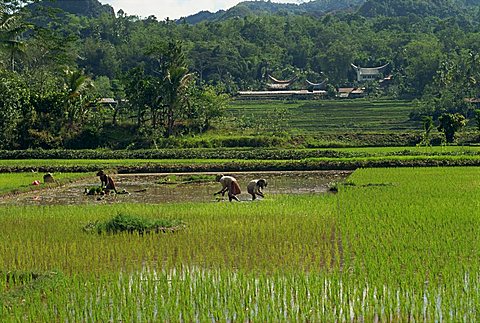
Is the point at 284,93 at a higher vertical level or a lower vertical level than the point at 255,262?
lower

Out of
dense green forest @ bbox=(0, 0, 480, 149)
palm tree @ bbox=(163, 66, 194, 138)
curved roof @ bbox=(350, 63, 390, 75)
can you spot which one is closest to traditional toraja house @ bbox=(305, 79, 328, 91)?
dense green forest @ bbox=(0, 0, 480, 149)

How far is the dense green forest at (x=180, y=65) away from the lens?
30.0 m

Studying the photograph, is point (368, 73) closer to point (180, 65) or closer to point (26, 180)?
point (180, 65)

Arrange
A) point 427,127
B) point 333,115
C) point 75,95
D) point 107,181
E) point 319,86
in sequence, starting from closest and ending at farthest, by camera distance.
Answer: point 107,181, point 427,127, point 75,95, point 333,115, point 319,86

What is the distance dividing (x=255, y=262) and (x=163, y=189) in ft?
30.7

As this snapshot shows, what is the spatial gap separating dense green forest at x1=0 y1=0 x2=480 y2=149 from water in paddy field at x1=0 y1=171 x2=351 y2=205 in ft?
Answer: 30.4

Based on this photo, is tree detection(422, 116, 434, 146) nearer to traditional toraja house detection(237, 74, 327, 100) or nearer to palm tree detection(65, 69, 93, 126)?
palm tree detection(65, 69, 93, 126)

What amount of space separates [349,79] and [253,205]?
5092 centimetres

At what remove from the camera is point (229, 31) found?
79.0m

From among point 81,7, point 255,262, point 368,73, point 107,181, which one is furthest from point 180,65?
point 81,7

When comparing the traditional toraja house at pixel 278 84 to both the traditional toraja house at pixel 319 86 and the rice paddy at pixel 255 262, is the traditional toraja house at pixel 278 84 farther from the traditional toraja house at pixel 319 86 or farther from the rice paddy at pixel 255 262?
the rice paddy at pixel 255 262

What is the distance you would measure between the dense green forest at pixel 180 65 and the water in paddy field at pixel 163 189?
30.4 ft

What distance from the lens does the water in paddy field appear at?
15547 mm

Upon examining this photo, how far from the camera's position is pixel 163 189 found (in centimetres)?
1777
